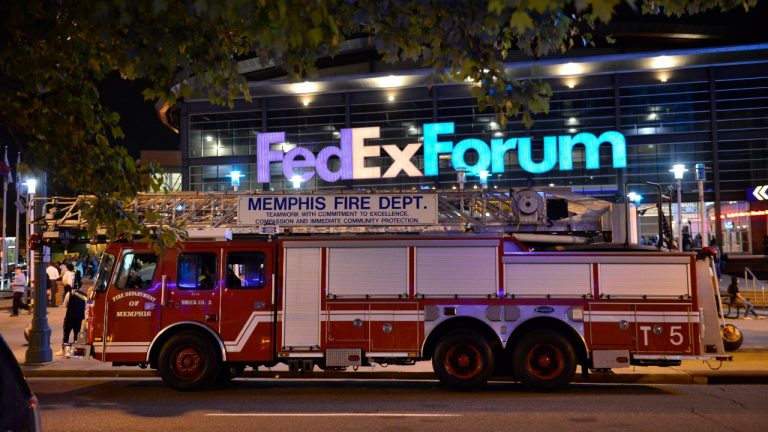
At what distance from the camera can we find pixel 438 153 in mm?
39375

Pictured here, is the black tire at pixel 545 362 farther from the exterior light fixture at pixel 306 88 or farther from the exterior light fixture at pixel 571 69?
the exterior light fixture at pixel 306 88

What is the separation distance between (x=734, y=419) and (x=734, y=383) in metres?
3.37

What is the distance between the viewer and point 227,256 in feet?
35.0

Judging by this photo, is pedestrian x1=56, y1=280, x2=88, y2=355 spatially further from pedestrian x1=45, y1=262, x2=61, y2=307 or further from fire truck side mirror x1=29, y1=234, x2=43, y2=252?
pedestrian x1=45, y1=262, x2=61, y2=307

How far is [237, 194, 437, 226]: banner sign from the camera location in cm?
1229

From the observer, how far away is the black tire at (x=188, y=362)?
10328 mm

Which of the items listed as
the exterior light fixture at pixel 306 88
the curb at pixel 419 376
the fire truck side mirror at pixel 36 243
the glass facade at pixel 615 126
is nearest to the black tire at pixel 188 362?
the curb at pixel 419 376

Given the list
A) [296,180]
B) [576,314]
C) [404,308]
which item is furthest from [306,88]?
[576,314]

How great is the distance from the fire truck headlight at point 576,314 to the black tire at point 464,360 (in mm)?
1370

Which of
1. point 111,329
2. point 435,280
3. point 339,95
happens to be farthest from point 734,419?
point 339,95

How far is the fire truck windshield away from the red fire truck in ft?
0.07

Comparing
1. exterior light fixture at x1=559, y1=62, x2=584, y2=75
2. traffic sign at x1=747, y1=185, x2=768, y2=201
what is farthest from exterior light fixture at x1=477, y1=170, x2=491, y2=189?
traffic sign at x1=747, y1=185, x2=768, y2=201

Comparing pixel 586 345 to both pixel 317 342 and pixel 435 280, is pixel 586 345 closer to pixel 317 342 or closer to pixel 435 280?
pixel 435 280

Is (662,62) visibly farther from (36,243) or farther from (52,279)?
(36,243)
